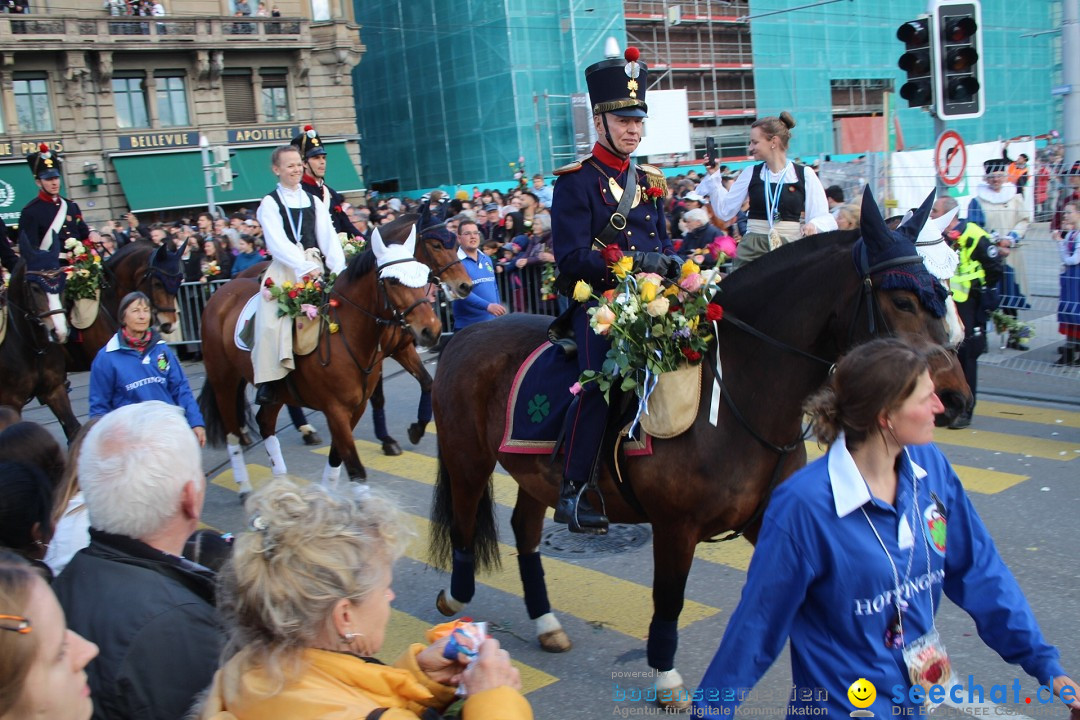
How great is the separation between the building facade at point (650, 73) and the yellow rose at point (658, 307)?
32796 millimetres

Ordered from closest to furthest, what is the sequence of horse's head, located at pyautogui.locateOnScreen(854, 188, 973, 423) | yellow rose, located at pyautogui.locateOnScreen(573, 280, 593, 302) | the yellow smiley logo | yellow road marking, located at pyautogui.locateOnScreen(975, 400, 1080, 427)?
1. the yellow smiley logo
2. horse's head, located at pyautogui.locateOnScreen(854, 188, 973, 423)
3. yellow rose, located at pyautogui.locateOnScreen(573, 280, 593, 302)
4. yellow road marking, located at pyautogui.locateOnScreen(975, 400, 1080, 427)

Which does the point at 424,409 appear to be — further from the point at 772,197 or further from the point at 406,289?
the point at 772,197

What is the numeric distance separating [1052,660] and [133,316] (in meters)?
6.63

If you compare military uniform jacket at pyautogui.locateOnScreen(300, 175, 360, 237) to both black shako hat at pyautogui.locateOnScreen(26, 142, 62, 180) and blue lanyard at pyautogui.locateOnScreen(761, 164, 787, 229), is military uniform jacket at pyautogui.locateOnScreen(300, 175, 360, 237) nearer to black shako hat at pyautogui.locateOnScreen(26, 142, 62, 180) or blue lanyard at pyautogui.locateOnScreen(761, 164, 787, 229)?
black shako hat at pyautogui.locateOnScreen(26, 142, 62, 180)

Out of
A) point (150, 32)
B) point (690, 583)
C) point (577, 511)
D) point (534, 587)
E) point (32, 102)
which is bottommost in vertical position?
point (690, 583)

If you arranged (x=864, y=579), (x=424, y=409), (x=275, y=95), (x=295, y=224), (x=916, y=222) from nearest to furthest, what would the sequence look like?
(x=864, y=579)
(x=916, y=222)
(x=295, y=224)
(x=424, y=409)
(x=275, y=95)

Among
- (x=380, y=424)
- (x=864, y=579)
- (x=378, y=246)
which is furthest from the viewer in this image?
(x=380, y=424)

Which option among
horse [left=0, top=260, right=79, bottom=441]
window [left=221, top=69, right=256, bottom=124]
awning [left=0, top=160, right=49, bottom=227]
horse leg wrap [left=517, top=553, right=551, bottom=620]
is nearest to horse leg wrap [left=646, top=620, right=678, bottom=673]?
horse leg wrap [left=517, top=553, right=551, bottom=620]

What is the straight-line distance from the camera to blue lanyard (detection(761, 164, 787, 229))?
341 inches


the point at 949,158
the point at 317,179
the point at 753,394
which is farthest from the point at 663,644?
the point at 949,158

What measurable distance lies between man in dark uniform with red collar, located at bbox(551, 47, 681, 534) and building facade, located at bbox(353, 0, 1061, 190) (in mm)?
32284

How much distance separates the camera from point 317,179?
930cm

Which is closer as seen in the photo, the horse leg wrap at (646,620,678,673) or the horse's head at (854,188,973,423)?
the horse's head at (854,188,973,423)

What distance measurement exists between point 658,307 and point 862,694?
7.20 feet
